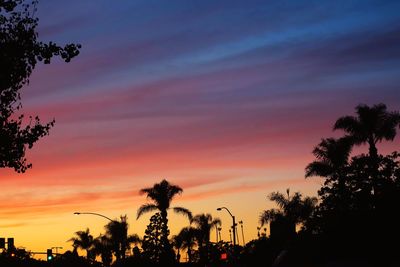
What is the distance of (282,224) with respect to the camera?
259ft

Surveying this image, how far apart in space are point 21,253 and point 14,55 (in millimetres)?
99735

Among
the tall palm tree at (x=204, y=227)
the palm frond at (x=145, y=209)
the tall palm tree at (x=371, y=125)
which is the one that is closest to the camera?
the tall palm tree at (x=371, y=125)

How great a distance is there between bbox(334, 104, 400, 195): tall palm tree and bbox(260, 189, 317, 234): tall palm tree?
24.0m

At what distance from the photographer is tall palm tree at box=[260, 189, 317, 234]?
7265 centimetres

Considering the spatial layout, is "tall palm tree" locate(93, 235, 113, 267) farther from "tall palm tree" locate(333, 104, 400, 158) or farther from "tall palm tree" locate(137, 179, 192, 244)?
"tall palm tree" locate(333, 104, 400, 158)

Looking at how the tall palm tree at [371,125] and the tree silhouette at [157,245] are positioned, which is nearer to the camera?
the tall palm tree at [371,125]

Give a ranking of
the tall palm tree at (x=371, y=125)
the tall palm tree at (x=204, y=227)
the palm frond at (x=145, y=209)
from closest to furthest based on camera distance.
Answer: the tall palm tree at (x=371, y=125), the palm frond at (x=145, y=209), the tall palm tree at (x=204, y=227)

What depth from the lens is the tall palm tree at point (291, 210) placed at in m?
72.7

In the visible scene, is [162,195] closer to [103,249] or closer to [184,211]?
[184,211]

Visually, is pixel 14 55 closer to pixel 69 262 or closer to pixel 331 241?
pixel 331 241

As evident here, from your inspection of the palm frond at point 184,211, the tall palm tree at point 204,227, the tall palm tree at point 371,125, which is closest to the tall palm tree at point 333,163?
the tall palm tree at point 371,125

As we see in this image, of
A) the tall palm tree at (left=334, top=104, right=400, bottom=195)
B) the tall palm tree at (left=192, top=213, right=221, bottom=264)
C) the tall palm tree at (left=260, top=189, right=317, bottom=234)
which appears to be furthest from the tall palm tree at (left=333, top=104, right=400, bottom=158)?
the tall palm tree at (left=192, top=213, right=221, bottom=264)

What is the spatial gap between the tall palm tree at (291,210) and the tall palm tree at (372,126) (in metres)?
24.0

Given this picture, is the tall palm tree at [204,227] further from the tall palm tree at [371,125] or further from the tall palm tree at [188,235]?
the tall palm tree at [371,125]
